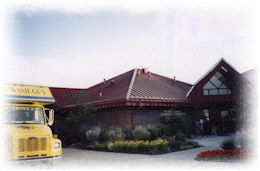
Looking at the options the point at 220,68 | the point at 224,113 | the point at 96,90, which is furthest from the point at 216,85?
the point at 96,90

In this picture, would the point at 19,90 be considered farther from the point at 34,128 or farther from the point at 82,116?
the point at 82,116

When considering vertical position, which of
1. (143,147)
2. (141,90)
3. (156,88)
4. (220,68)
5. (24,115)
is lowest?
(143,147)

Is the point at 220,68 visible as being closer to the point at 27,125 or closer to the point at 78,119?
the point at 78,119

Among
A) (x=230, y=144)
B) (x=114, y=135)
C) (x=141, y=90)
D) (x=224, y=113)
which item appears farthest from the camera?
(x=224, y=113)

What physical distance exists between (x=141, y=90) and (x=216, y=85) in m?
6.43

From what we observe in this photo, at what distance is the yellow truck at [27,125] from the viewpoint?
8.37m

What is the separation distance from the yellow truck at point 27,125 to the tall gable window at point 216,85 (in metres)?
14.8

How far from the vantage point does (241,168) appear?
28.5 feet

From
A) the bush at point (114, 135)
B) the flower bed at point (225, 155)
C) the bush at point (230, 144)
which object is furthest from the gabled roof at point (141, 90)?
the flower bed at point (225, 155)

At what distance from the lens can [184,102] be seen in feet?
66.5

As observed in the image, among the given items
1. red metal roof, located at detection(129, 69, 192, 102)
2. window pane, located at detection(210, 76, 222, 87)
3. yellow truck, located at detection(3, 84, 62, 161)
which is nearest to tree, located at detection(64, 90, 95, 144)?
red metal roof, located at detection(129, 69, 192, 102)

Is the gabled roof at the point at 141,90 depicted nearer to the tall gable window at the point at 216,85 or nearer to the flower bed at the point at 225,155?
the tall gable window at the point at 216,85

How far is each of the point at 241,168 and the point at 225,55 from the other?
13.6 metres

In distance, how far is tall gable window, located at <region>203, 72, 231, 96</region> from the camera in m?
20.9
